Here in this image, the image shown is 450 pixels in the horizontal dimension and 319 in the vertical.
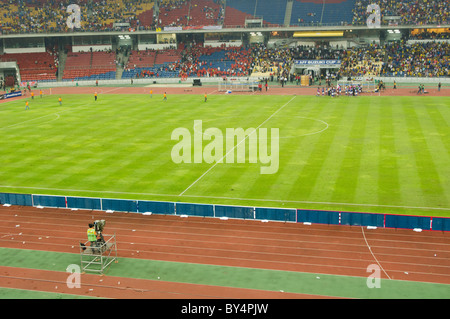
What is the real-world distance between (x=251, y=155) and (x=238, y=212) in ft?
39.4

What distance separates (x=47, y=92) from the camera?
81250mm

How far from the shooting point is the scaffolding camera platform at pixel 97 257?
20781mm

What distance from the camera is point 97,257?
72.4 feet

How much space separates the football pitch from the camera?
95.6 ft

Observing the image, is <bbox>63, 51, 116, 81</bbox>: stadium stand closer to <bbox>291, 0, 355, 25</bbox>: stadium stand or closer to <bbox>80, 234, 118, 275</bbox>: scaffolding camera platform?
<bbox>291, 0, 355, 25</bbox>: stadium stand

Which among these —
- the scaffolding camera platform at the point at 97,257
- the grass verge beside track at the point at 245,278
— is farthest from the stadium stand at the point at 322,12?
the grass verge beside track at the point at 245,278

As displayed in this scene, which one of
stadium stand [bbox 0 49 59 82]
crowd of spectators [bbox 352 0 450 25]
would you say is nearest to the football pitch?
crowd of spectators [bbox 352 0 450 25]

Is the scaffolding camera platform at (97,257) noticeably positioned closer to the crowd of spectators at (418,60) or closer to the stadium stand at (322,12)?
the crowd of spectators at (418,60)

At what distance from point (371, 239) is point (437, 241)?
2840 mm

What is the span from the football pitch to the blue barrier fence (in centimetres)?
219

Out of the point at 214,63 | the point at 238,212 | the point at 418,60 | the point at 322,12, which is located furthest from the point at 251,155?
the point at 322,12

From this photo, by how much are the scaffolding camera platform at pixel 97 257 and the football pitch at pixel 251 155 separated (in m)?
7.59

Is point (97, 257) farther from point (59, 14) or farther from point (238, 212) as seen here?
point (59, 14)

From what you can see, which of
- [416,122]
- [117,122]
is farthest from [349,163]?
[117,122]
